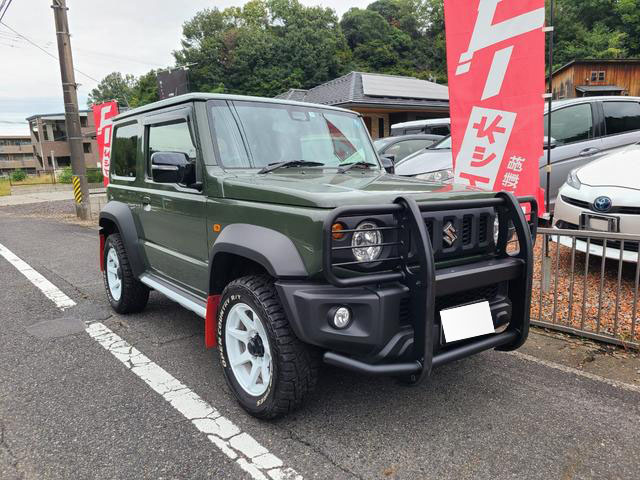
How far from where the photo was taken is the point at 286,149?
329 centimetres

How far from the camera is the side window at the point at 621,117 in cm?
662

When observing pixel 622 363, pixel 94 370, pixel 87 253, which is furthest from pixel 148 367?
pixel 87 253

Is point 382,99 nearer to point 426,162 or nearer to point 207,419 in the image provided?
point 426,162

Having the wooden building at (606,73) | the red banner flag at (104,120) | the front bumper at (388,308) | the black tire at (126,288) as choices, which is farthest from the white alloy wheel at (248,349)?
the wooden building at (606,73)

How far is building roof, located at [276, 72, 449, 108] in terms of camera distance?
21078 millimetres

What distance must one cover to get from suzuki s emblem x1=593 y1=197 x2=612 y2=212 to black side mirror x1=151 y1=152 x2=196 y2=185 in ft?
11.6

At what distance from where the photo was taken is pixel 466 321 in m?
2.38

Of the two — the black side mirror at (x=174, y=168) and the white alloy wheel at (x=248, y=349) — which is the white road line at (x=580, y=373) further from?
the black side mirror at (x=174, y=168)

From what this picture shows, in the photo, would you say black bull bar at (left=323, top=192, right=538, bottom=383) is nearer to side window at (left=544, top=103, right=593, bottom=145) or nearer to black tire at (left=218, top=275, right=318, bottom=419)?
black tire at (left=218, top=275, right=318, bottom=419)

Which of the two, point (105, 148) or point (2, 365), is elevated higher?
point (105, 148)

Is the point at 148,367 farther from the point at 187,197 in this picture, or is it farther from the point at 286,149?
the point at 286,149

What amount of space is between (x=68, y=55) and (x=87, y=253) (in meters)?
7.51

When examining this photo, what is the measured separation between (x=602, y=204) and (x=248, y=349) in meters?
3.44

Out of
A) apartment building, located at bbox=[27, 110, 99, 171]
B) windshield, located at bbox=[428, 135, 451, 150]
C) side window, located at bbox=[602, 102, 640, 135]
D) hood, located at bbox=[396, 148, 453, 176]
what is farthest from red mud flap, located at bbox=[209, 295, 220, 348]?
apartment building, located at bbox=[27, 110, 99, 171]
